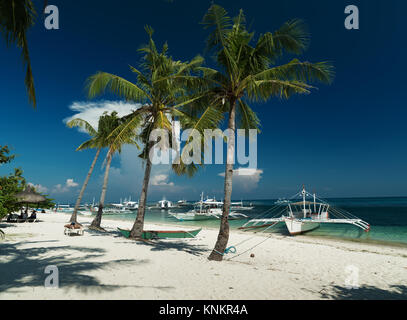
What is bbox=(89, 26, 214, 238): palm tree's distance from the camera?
11.2 meters

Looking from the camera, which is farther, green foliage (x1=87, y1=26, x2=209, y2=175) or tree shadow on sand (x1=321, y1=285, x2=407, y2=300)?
green foliage (x1=87, y1=26, x2=209, y2=175)

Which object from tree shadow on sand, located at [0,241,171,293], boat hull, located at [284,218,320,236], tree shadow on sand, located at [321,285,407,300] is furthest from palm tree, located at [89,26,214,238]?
boat hull, located at [284,218,320,236]

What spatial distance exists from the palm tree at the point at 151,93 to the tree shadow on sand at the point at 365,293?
823cm

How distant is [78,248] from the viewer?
10156 millimetres

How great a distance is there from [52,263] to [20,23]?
6.90 metres

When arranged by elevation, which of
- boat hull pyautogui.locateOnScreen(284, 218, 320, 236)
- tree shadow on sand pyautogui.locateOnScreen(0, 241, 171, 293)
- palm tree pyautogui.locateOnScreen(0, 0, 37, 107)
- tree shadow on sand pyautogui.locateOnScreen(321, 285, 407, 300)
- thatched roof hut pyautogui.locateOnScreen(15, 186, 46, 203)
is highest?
palm tree pyautogui.locateOnScreen(0, 0, 37, 107)

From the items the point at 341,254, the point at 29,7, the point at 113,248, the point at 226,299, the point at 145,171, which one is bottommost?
the point at 341,254

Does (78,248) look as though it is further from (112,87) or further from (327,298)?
(327,298)

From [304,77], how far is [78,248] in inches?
470

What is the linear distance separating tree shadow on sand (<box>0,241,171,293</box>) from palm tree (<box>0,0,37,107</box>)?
429cm

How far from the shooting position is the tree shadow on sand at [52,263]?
539cm

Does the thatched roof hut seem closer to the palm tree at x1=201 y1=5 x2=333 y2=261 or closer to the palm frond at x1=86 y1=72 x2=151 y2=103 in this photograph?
the palm frond at x1=86 y1=72 x2=151 y2=103

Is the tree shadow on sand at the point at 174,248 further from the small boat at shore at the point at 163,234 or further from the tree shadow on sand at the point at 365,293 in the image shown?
the tree shadow on sand at the point at 365,293
